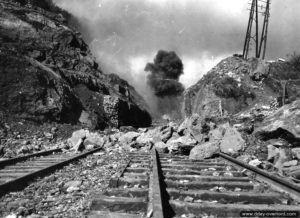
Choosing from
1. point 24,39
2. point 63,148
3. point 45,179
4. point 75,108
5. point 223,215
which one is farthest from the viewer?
point 24,39

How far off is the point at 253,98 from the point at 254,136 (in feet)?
38.0

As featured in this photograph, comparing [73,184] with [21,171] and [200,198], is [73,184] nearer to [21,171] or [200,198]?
[21,171]

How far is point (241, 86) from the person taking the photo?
1927 cm

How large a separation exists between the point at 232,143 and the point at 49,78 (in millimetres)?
11973

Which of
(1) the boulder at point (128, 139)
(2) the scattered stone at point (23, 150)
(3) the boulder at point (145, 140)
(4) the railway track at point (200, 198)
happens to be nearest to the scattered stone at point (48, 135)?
(2) the scattered stone at point (23, 150)

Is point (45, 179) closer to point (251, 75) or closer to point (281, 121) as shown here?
point (281, 121)

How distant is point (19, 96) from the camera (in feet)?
45.0

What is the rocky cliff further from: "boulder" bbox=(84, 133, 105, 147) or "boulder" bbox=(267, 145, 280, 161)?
"boulder" bbox=(267, 145, 280, 161)

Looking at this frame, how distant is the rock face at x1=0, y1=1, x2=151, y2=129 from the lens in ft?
45.8

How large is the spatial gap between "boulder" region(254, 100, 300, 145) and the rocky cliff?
910 centimetres

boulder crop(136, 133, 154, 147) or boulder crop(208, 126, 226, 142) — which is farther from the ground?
boulder crop(208, 126, 226, 142)

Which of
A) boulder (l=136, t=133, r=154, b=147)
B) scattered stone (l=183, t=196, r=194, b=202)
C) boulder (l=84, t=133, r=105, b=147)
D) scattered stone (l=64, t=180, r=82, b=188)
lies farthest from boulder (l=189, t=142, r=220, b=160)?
→ boulder (l=84, t=133, r=105, b=147)

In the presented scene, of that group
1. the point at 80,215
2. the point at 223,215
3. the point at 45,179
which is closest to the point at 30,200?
the point at 80,215

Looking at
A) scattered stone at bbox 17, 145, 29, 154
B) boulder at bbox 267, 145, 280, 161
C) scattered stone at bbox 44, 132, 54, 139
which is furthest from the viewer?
scattered stone at bbox 44, 132, 54, 139
